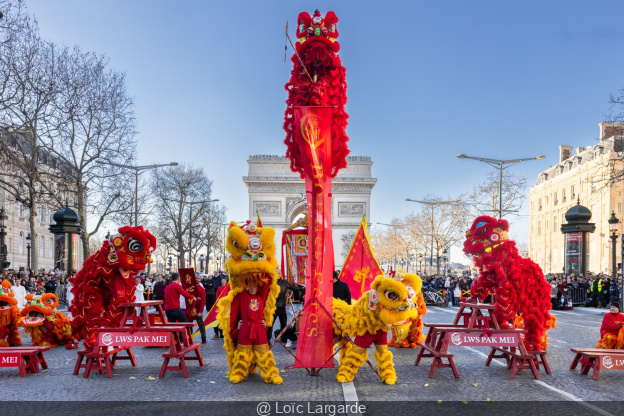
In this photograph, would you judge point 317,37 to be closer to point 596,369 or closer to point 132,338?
point 132,338

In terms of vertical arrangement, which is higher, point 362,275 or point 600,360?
point 362,275

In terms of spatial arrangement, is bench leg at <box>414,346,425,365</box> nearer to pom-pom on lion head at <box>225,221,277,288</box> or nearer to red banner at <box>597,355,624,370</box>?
red banner at <box>597,355,624,370</box>

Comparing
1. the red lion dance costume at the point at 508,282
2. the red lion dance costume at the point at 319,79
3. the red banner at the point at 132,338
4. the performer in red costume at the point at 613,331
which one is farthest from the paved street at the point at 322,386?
the red lion dance costume at the point at 319,79

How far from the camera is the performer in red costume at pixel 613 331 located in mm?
9538

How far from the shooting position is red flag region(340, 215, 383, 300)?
15.4 m

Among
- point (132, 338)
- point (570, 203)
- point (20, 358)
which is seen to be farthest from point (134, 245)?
point (570, 203)

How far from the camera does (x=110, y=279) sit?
9.16 metres

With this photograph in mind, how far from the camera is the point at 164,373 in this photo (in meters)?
8.23

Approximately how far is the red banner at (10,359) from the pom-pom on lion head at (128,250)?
183cm

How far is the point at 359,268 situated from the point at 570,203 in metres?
55.4

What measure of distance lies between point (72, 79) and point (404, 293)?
2385cm

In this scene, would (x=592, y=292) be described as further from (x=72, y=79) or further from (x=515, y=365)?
(x=72, y=79)

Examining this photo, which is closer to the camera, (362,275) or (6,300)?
(6,300)

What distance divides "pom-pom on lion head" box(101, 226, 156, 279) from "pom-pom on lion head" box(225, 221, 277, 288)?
193 centimetres
